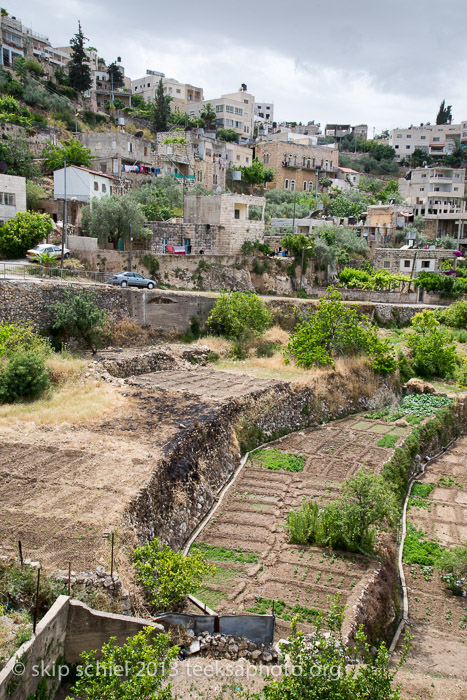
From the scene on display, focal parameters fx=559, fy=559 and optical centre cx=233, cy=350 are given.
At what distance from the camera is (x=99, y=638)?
27.3ft

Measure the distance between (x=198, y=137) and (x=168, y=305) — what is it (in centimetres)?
3246

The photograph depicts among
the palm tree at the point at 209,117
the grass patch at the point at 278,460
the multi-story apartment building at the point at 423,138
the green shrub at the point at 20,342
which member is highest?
the multi-story apartment building at the point at 423,138

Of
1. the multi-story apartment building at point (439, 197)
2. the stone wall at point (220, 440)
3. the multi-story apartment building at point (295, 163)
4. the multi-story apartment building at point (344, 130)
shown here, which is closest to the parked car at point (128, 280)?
the stone wall at point (220, 440)

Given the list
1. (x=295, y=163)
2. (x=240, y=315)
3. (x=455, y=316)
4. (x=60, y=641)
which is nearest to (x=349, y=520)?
(x=60, y=641)

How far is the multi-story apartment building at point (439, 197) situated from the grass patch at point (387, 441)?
134 feet

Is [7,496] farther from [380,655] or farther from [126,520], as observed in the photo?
[380,655]

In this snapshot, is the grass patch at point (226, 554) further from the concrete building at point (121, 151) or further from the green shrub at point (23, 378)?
the concrete building at point (121, 151)

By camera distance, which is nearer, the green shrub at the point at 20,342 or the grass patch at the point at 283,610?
the grass patch at the point at 283,610

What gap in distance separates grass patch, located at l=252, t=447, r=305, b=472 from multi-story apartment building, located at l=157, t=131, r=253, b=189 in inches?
1352

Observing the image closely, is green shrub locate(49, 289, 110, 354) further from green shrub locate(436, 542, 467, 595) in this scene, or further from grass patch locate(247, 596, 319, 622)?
green shrub locate(436, 542, 467, 595)

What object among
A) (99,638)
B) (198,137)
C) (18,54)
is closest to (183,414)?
(99,638)

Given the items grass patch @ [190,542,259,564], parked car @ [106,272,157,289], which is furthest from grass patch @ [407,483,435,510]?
parked car @ [106,272,157,289]

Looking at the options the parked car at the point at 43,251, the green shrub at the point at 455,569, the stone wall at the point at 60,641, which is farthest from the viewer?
the parked car at the point at 43,251

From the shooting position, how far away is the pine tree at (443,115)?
97.8 metres
